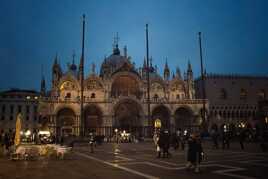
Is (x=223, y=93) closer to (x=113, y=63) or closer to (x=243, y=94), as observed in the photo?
(x=243, y=94)

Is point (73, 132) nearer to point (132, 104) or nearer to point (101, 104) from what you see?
point (101, 104)

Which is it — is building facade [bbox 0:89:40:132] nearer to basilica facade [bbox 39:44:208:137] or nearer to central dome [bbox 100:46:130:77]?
basilica facade [bbox 39:44:208:137]

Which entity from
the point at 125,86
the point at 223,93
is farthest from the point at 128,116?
the point at 223,93

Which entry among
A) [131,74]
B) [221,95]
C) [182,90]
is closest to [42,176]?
[131,74]

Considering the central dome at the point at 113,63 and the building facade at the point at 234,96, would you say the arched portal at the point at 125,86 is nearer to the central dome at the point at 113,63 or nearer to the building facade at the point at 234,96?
the central dome at the point at 113,63

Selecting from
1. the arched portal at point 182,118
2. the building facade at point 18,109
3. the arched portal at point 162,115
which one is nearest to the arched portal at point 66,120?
the arched portal at point 162,115

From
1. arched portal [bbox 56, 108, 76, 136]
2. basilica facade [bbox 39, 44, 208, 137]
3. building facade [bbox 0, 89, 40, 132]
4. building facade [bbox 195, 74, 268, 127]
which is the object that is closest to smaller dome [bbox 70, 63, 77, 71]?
basilica facade [bbox 39, 44, 208, 137]

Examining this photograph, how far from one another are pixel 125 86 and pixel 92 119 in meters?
9.52

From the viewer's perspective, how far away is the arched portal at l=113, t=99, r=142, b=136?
53.2 metres

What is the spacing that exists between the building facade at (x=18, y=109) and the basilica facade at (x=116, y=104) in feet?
58.3

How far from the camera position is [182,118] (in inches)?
2237

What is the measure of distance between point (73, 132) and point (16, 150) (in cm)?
3353

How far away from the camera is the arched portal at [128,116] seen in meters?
53.2

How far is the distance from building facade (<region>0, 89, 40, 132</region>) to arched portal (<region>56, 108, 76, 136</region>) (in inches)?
654
